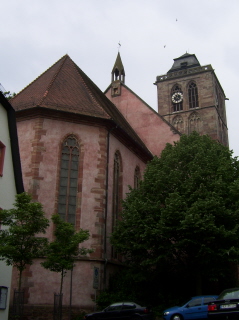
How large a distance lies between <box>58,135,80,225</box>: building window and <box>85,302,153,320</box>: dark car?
5.13 m

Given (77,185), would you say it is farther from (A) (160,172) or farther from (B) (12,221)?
(B) (12,221)

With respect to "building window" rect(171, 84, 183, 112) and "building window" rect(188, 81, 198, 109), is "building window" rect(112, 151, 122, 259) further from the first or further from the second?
"building window" rect(171, 84, 183, 112)

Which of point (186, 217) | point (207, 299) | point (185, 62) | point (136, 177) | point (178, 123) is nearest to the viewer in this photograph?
point (207, 299)

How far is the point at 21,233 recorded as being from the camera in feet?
45.0

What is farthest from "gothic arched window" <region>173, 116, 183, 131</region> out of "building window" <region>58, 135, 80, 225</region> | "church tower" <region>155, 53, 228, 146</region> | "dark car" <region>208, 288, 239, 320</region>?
Result: "dark car" <region>208, 288, 239, 320</region>

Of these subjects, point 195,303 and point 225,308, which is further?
point 195,303

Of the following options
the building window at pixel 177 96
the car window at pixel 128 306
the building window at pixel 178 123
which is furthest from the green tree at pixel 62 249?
the building window at pixel 177 96

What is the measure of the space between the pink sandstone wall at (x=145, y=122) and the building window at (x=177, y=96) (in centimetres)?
1700

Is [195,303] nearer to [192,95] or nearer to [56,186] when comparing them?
[56,186]

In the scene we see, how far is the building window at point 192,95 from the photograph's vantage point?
49.0 meters

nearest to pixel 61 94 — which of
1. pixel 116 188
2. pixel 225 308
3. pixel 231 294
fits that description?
pixel 116 188

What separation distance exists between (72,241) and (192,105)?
1438 inches

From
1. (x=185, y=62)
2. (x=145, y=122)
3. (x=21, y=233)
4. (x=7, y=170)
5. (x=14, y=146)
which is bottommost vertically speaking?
(x=21, y=233)

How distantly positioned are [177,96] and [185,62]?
5226 millimetres
